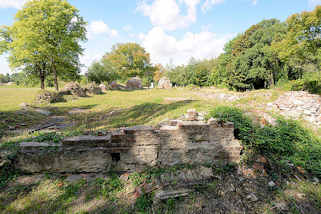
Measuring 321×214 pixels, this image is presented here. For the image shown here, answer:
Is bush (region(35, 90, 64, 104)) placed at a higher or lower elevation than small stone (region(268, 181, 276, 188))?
higher

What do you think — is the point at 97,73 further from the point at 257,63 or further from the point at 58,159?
the point at 58,159

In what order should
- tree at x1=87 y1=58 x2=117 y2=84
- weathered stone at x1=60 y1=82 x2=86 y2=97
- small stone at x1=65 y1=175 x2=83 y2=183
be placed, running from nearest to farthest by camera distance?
small stone at x1=65 y1=175 x2=83 y2=183, weathered stone at x1=60 y1=82 x2=86 y2=97, tree at x1=87 y1=58 x2=117 y2=84

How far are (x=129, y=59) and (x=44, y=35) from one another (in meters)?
25.3

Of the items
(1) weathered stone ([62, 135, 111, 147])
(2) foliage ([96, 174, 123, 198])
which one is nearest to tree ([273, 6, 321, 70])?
(1) weathered stone ([62, 135, 111, 147])

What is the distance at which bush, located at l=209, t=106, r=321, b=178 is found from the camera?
130 inches

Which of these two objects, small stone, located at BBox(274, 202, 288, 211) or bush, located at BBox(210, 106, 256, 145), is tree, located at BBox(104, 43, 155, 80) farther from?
small stone, located at BBox(274, 202, 288, 211)

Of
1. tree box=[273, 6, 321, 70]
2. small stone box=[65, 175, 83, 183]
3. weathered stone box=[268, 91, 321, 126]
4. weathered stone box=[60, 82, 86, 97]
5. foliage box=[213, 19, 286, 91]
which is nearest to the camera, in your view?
small stone box=[65, 175, 83, 183]

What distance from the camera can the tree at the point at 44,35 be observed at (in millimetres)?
14664

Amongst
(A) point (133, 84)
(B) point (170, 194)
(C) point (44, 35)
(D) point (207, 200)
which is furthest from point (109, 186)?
(A) point (133, 84)

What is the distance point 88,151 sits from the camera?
9.86 feet

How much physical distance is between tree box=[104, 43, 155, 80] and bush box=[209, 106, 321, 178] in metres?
36.3

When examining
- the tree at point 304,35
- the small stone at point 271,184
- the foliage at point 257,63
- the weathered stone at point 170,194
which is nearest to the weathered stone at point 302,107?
the small stone at point 271,184

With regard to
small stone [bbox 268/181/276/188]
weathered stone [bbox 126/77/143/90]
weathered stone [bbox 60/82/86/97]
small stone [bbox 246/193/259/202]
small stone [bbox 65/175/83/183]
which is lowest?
small stone [bbox 246/193/259/202]

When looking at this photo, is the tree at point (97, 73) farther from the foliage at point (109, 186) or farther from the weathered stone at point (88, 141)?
the foliage at point (109, 186)
